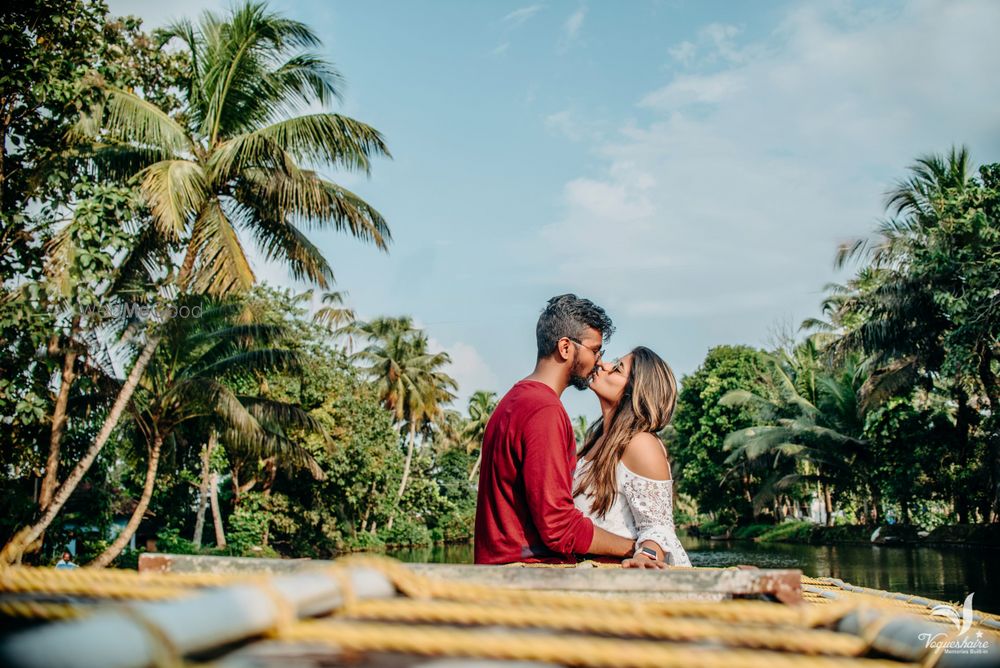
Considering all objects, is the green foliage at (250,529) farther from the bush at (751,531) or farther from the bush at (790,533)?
the bush at (751,531)

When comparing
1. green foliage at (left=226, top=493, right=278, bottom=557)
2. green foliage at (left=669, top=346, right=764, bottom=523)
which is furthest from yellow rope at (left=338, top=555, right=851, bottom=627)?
green foliage at (left=669, top=346, right=764, bottom=523)

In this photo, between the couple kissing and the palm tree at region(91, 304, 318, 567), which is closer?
the couple kissing

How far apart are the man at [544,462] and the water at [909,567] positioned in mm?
9058

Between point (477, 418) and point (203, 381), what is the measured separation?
33.1 meters

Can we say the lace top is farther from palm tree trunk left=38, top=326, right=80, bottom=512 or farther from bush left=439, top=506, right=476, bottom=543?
bush left=439, top=506, right=476, bottom=543

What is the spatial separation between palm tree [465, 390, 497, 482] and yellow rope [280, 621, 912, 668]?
39241mm

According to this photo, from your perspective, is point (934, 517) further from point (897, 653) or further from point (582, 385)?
point (897, 653)

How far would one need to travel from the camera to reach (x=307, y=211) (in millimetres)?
10398

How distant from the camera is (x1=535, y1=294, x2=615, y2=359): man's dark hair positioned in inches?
123

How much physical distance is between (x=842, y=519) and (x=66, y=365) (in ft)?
92.9

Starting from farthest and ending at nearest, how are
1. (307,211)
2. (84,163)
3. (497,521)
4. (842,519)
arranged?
(842,519)
(307,211)
(84,163)
(497,521)

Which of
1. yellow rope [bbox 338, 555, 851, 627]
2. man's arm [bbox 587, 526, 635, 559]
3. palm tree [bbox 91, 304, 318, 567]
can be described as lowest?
man's arm [bbox 587, 526, 635, 559]

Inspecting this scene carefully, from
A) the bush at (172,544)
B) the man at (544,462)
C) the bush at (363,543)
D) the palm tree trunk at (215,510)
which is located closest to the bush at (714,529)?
the bush at (363,543)

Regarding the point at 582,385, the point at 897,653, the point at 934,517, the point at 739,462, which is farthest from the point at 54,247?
the point at 739,462
